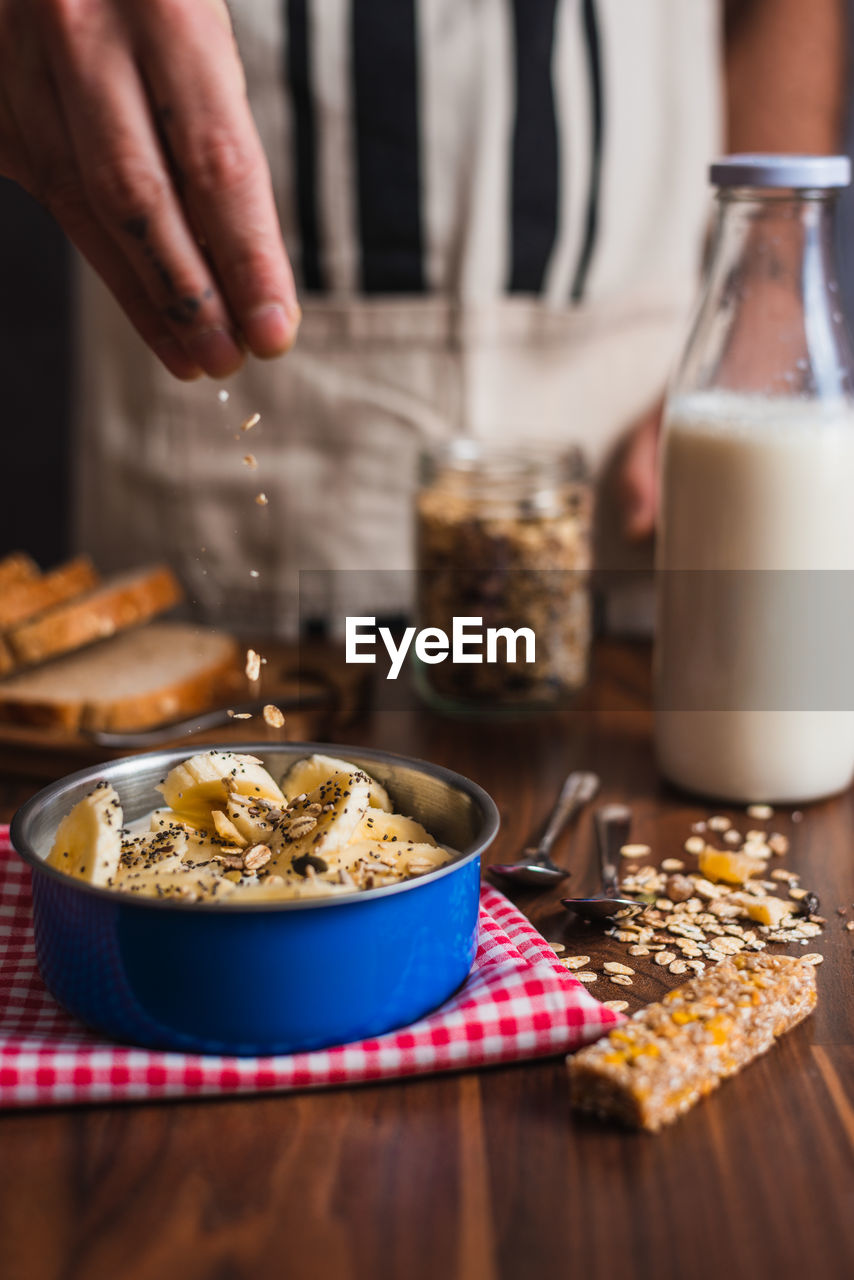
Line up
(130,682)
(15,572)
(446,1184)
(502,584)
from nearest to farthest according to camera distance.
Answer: (446,1184), (502,584), (130,682), (15,572)

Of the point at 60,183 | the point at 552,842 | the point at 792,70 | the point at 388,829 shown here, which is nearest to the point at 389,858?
the point at 388,829

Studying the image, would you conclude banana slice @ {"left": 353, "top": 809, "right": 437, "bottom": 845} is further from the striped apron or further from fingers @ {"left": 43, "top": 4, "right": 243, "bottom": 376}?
the striped apron

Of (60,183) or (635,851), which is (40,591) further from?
(635,851)

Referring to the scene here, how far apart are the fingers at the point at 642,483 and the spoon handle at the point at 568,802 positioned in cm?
53

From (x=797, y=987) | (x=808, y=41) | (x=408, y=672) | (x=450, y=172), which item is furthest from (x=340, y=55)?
(x=797, y=987)

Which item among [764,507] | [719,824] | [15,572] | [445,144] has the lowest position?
[719,824]

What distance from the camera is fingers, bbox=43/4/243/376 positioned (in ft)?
2.85

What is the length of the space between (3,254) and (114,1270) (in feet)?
7.92

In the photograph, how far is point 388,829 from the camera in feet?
2.58

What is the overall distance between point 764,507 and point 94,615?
77cm

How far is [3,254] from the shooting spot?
8.56 feet

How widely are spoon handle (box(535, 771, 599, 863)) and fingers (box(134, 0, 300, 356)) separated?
0.44 m

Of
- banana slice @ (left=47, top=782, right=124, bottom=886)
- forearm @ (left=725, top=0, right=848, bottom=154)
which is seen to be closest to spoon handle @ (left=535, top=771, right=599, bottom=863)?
banana slice @ (left=47, top=782, right=124, bottom=886)

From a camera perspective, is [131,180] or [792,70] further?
[792,70]
